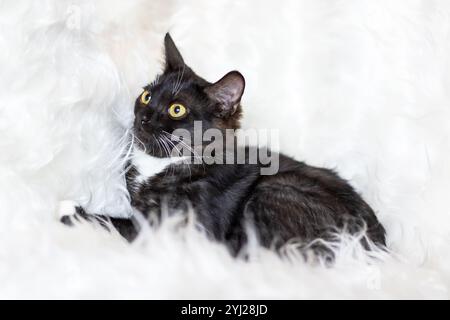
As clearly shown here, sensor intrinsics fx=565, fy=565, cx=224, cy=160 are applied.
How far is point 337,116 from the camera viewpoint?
4.35 feet

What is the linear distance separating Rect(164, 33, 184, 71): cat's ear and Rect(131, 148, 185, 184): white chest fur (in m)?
0.20

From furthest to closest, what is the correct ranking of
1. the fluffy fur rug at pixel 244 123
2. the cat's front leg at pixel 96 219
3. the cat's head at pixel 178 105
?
the cat's head at pixel 178 105 → the cat's front leg at pixel 96 219 → the fluffy fur rug at pixel 244 123

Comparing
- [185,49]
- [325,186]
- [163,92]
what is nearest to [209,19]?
[185,49]

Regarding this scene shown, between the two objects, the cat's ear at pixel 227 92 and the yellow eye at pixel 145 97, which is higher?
the yellow eye at pixel 145 97

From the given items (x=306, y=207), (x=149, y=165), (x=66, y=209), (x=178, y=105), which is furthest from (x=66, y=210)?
(x=306, y=207)

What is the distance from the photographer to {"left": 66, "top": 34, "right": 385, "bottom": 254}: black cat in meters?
1.12

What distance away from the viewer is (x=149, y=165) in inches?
49.0

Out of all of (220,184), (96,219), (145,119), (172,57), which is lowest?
(96,219)

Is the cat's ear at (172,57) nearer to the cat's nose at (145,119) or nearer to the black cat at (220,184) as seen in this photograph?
the black cat at (220,184)

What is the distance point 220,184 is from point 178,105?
19 centimetres

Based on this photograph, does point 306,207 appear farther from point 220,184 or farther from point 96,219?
point 96,219

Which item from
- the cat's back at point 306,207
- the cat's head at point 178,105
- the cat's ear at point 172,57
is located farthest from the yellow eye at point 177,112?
the cat's back at point 306,207

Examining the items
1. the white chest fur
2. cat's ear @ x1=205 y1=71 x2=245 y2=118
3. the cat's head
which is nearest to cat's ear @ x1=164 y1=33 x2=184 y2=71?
the cat's head

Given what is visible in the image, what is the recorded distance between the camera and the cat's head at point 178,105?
3.91ft
